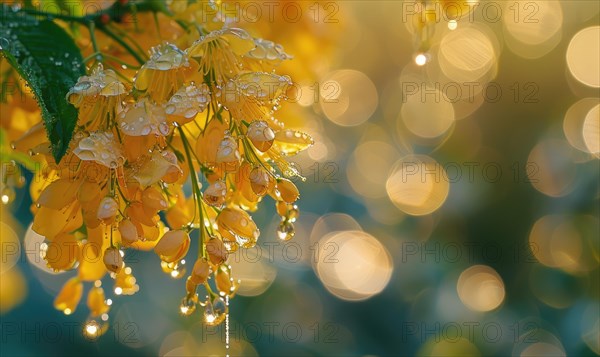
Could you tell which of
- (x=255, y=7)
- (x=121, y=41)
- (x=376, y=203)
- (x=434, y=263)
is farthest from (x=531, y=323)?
(x=121, y=41)

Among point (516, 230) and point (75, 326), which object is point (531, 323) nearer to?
point (516, 230)

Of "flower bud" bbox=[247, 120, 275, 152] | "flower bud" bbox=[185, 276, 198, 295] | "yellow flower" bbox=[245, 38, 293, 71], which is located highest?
"yellow flower" bbox=[245, 38, 293, 71]

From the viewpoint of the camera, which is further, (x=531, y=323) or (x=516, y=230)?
(x=516, y=230)

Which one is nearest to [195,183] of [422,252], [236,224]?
[236,224]

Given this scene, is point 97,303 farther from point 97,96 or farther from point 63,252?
point 97,96

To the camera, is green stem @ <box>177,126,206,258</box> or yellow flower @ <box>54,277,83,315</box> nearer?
green stem @ <box>177,126,206,258</box>

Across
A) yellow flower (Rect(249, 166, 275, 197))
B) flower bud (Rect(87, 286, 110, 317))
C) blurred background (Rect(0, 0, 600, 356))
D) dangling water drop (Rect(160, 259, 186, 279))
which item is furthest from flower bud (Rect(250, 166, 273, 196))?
blurred background (Rect(0, 0, 600, 356))

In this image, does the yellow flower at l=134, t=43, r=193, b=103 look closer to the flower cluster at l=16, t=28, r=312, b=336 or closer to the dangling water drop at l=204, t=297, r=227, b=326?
the flower cluster at l=16, t=28, r=312, b=336

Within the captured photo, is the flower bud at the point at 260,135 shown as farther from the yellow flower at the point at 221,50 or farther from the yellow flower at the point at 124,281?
the yellow flower at the point at 124,281
